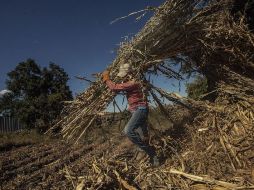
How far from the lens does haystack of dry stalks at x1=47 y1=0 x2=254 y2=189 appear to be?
470 cm

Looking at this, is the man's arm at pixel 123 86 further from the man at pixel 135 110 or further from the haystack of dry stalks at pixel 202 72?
the haystack of dry stalks at pixel 202 72

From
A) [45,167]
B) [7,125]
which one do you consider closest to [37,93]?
[7,125]

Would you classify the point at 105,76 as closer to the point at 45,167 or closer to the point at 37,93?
the point at 45,167

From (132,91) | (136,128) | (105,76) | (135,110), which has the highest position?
(105,76)

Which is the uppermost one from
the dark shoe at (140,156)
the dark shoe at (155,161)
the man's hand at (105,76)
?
the man's hand at (105,76)

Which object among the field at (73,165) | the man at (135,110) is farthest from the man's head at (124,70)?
the field at (73,165)

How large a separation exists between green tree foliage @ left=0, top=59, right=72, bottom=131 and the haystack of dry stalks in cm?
955

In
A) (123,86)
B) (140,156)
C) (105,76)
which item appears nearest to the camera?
(123,86)

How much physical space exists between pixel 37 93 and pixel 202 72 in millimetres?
12030

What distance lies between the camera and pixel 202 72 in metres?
6.31

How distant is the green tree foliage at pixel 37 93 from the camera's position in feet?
51.3

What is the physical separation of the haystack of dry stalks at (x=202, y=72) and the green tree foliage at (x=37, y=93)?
9.55 metres

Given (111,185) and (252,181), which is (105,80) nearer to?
(111,185)

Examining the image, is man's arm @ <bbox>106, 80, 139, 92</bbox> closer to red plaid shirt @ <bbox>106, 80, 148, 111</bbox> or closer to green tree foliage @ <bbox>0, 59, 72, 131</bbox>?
red plaid shirt @ <bbox>106, 80, 148, 111</bbox>
